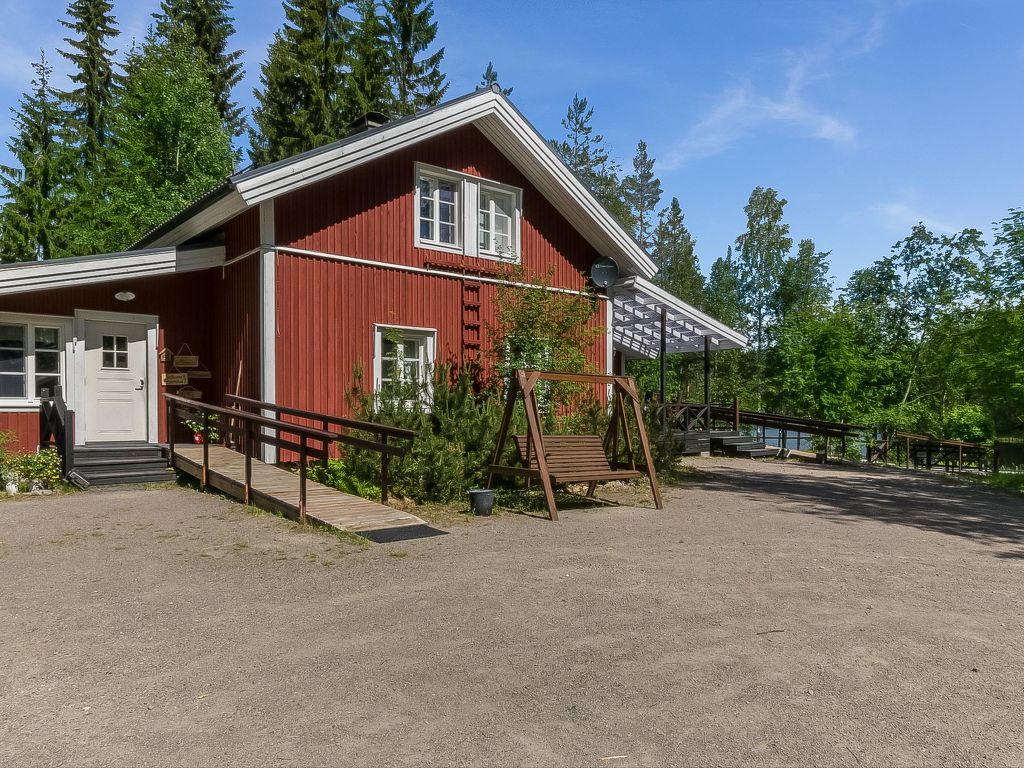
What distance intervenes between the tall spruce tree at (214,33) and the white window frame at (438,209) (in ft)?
78.4

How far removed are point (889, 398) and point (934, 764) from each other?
39051mm

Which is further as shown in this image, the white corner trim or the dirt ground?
the white corner trim

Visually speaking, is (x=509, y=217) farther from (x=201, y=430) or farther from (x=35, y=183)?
(x=35, y=183)

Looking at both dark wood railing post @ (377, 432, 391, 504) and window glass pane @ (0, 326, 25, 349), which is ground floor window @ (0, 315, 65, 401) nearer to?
window glass pane @ (0, 326, 25, 349)

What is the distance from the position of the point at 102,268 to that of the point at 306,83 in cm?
2307

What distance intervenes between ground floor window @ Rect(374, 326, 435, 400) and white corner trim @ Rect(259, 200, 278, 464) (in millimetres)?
1722

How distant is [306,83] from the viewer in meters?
30.8

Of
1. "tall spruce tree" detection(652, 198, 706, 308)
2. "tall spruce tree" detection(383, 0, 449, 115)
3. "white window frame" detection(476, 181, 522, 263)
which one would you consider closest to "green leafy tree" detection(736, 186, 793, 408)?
"tall spruce tree" detection(652, 198, 706, 308)

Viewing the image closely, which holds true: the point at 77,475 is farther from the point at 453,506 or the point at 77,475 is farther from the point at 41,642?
the point at 41,642

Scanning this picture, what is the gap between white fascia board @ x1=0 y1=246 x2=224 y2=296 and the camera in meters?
10.2

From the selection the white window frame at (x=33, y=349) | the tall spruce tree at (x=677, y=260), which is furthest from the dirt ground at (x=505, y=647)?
the tall spruce tree at (x=677, y=260)

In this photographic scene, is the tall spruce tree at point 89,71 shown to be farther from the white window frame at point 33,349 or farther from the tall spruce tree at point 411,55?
the white window frame at point 33,349

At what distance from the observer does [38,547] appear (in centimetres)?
682

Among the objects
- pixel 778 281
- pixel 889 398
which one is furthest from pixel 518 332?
pixel 778 281
